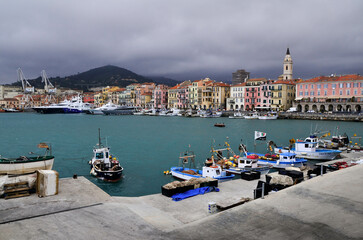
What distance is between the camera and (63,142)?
40.8 meters

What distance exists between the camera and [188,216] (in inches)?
416

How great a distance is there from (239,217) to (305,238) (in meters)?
1.99

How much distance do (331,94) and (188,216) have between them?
85.6 m

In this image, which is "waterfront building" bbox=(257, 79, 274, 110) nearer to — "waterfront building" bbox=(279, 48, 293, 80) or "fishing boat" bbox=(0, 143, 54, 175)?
"waterfront building" bbox=(279, 48, 293, 80)

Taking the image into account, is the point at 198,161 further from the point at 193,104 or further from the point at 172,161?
the point at 193,104

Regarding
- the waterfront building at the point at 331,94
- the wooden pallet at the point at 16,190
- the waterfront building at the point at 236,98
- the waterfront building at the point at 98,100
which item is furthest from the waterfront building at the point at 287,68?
the wooden pallet at the point at 16,190

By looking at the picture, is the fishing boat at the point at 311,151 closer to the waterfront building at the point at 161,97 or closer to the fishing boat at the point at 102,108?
the fishing boat at the point at 102,108

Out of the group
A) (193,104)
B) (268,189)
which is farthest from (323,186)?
(193,104)

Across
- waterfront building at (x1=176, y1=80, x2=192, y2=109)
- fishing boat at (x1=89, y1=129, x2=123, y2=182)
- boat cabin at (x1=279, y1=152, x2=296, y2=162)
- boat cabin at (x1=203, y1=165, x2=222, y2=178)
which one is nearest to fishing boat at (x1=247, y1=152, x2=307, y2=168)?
boat cabin at (x1=279, y1=152, x2=296, y2=162)

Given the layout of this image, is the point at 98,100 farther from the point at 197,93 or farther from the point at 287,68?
the point at 287,68

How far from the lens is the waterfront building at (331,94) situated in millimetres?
78875

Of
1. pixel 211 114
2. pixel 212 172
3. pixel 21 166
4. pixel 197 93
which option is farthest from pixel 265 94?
pixel 21 166

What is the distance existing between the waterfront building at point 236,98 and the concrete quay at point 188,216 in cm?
9423

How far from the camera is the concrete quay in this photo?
7539 mm
